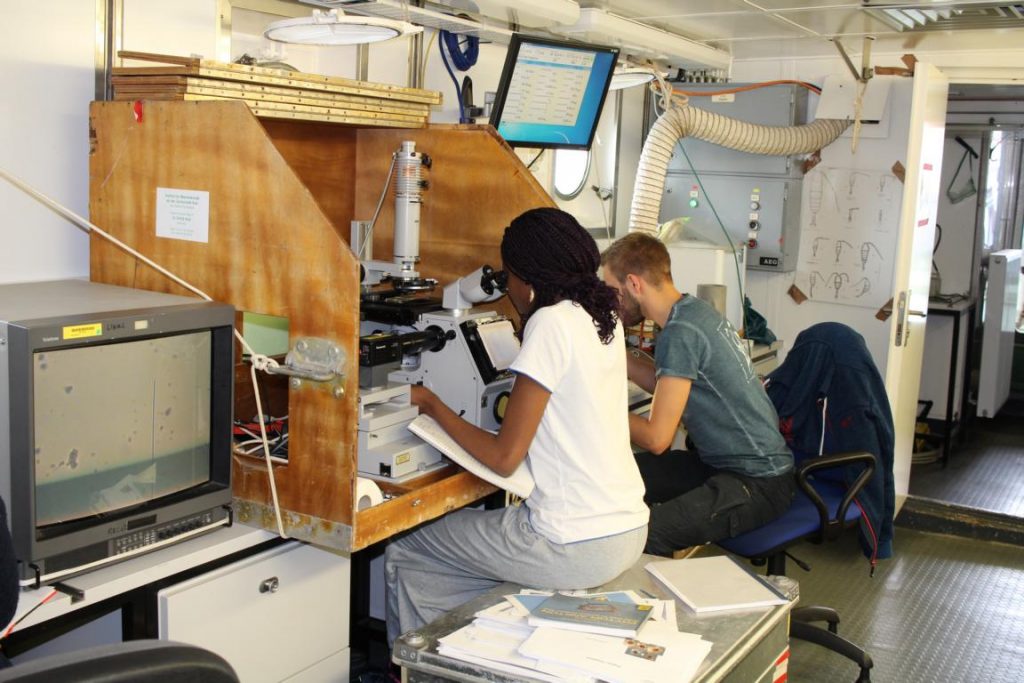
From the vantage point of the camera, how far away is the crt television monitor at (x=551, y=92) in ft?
10.4

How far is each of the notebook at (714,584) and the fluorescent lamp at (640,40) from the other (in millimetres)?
1804

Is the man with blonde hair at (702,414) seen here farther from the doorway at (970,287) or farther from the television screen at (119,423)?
the doorway at (970,287)

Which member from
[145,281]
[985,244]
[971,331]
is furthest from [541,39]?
[985,244]

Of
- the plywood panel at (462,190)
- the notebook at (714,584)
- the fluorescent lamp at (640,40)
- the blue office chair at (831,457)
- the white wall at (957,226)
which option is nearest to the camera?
the notebook at (714,584)

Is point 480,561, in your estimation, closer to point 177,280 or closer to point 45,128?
point 177,280

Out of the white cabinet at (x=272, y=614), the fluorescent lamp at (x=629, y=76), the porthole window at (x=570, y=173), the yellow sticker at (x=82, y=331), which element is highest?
the fluorescent lamp at (x=629, y=76)

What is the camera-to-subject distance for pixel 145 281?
221 cm

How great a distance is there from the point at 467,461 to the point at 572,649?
50cm

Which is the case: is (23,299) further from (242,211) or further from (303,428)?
(303,428)

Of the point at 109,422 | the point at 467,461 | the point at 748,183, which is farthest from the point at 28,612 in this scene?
the point at 748,183

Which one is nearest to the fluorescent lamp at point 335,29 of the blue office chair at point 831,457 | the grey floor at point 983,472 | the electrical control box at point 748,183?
the blue office chair at point 831,457

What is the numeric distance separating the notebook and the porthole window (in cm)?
224

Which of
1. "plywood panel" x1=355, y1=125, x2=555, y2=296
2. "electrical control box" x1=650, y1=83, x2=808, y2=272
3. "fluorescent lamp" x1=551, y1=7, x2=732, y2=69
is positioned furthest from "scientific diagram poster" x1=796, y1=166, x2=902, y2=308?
"plywood panel" x1=355, y1=125, x2=555, y2=296

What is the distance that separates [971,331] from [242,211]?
5159 millimetres
